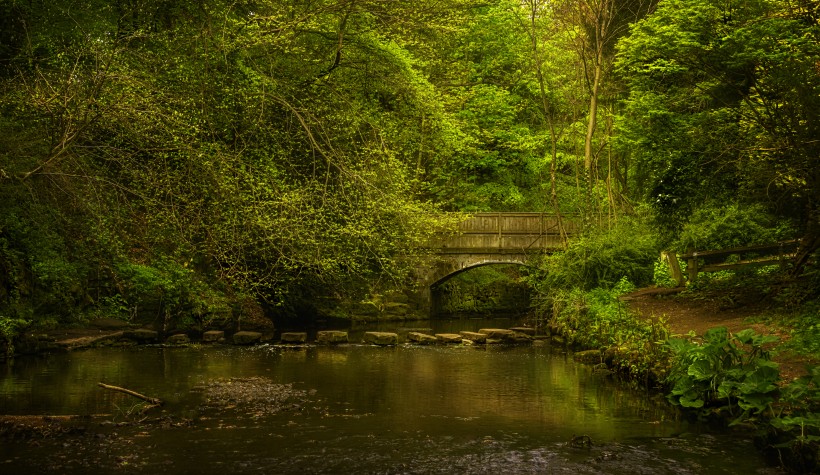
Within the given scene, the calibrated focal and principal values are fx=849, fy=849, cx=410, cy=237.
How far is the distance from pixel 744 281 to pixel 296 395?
11.9 meters

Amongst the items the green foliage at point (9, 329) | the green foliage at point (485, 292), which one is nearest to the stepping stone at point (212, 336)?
the green foliage at point (9, 329)

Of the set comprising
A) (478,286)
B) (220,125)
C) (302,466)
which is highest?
(220,125)

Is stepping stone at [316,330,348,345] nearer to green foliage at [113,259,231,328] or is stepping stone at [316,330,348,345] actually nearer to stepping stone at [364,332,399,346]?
stepping stone at [364,332,399,346]

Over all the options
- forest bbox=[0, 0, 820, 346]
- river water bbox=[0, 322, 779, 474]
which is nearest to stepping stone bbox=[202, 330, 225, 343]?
forest bbox=[0, 0, 820, 346]

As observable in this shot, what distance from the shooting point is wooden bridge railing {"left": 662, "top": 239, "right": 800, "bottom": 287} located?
62.2ft

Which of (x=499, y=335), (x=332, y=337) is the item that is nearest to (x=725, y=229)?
(x=499, y=335)

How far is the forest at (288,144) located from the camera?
1434 cm

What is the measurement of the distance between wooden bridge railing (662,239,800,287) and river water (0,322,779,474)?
16.2 ft

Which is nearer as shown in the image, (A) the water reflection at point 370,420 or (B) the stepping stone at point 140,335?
(A) the water reflection at point 370,420

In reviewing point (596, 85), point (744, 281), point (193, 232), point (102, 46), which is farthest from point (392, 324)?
point (102, 46)

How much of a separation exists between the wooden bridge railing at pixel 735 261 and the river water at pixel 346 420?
494cm

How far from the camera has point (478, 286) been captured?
125 ft

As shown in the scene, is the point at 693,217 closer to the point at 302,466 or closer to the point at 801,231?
the point at 801,231

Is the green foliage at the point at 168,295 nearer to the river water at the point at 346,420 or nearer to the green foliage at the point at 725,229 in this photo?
the river water at the point at 346,420
